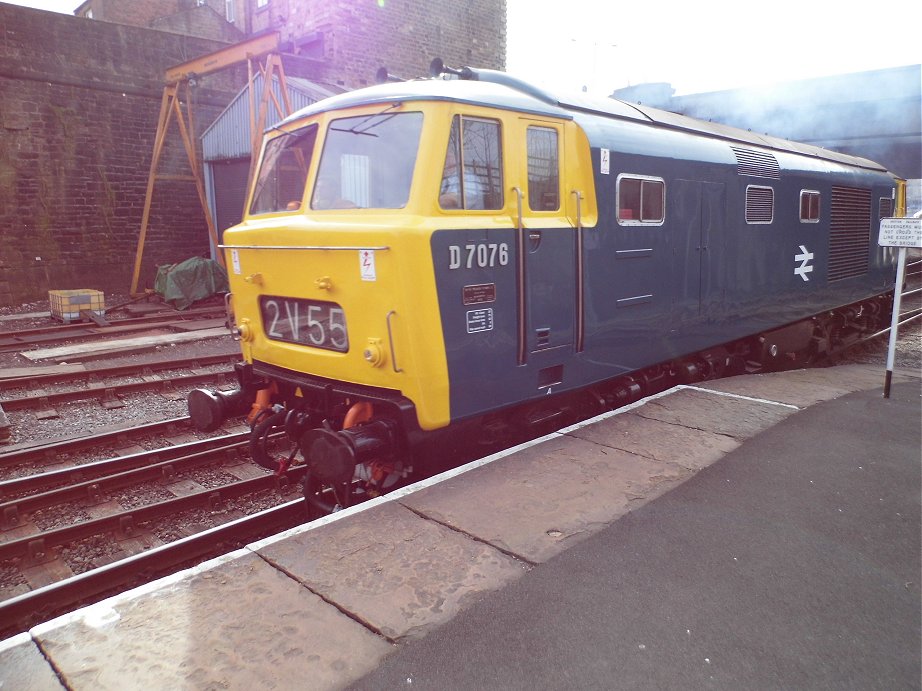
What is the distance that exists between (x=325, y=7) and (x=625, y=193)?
1661 centimetres

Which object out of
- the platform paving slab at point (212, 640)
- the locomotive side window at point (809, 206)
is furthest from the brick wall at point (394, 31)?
the platform paving slab at point (212, 640)

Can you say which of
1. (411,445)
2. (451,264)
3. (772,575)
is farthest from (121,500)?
(772,575)

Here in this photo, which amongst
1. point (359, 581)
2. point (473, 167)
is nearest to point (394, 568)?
point (359, 581)

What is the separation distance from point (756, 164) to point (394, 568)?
19.8 ft

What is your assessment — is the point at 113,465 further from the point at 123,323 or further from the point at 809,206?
the point at 809,206

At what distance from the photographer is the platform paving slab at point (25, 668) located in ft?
Answer: 8.21

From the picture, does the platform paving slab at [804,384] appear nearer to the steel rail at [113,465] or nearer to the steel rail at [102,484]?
the steel rail at [113,465]

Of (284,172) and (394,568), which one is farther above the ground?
(284,172)

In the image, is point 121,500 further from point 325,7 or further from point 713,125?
point 325,7

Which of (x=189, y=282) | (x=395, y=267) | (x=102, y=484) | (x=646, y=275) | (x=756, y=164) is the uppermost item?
(x=756, y=164)

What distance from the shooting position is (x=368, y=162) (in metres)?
4.29

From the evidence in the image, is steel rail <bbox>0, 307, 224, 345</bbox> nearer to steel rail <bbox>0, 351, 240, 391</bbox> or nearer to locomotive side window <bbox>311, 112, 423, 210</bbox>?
steel rail <bbox>0, 351, 240, 391</bbox>

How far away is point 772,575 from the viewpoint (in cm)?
329

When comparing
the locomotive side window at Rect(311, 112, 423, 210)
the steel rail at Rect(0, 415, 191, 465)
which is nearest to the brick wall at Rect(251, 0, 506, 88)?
the steel rail at Rect(0, 415, 191, 465)
